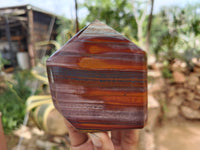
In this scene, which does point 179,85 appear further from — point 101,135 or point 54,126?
point 101,135

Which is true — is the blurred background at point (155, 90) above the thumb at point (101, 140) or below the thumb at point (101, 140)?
below

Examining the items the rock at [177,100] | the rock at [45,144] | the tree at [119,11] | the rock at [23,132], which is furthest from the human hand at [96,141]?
the tree at [119,11]

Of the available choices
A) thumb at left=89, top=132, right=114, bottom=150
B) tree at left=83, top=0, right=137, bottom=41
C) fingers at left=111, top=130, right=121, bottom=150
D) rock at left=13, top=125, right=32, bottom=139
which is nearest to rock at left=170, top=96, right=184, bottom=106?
A: tree at left=83, top=0, right=137, bottom=41

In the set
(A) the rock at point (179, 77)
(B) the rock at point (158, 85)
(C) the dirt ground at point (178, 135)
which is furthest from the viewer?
(A) the rock at point (179, 77)

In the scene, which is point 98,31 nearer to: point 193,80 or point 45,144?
point 45,144

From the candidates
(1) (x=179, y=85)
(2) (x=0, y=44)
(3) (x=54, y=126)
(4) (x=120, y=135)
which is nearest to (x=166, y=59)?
(1) (x=179, y=85)

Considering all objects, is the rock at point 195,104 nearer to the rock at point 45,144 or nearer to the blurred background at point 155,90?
the blurred background at point 155,90

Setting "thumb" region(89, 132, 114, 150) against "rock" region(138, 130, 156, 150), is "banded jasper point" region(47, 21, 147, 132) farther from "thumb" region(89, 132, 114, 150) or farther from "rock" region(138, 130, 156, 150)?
"rock" region(138, 130, 156, 150)
